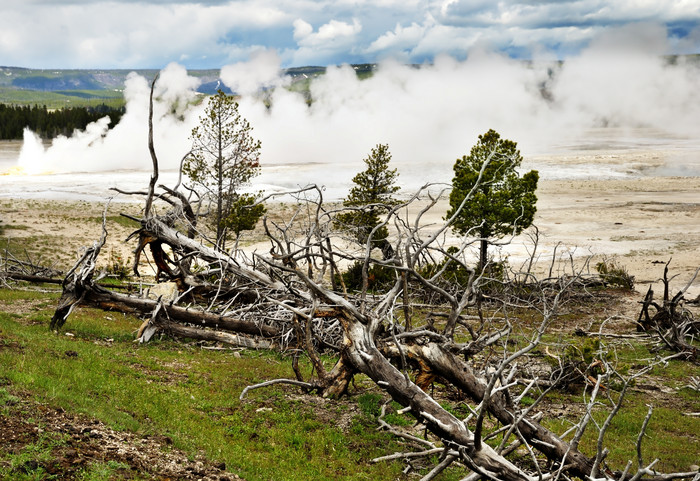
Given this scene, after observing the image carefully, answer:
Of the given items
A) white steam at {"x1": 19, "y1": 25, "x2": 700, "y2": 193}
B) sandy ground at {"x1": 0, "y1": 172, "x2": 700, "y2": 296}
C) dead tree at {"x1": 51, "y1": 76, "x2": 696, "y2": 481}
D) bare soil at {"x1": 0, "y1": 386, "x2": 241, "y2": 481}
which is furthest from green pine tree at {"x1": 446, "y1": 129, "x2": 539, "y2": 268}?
white steam at {"x1": 19, "y1": 25, "x2": 700, "y2": 193}

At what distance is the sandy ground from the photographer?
3350 cm

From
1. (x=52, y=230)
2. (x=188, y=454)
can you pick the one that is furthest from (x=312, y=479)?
(x=52, y=230)

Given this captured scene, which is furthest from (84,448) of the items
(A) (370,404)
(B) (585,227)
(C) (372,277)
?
(B) (585,227)

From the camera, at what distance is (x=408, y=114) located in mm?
117125

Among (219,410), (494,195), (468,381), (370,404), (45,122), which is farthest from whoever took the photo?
(45,122)

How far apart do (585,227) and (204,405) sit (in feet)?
125

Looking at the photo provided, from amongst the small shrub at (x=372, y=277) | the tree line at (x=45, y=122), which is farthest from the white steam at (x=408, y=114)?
the small shrub at (x=372, y=277)

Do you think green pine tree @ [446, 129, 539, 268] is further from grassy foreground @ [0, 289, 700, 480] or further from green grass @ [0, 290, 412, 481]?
green grass @ [0, 290, 412, 481]

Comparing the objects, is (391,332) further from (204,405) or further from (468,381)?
(204,405)

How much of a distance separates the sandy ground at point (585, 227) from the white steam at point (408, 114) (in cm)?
1935

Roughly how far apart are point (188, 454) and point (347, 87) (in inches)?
4978

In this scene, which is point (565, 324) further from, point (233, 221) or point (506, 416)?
point (233, 221)

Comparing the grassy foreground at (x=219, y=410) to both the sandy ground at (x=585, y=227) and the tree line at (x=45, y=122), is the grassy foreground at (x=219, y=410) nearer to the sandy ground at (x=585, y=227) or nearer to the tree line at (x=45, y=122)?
the sandy ground at (x=585, y=227)

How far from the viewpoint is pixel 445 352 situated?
375 inches
